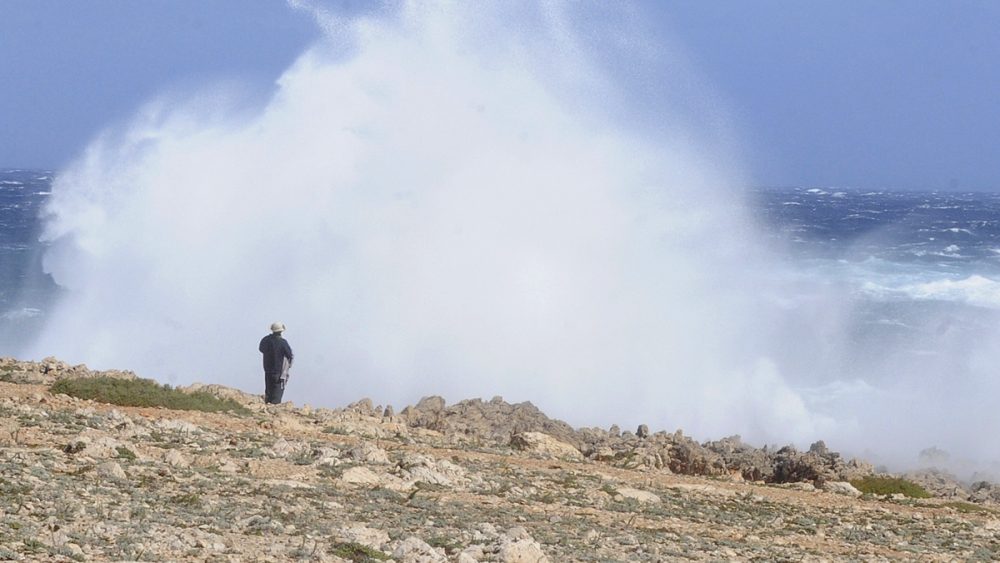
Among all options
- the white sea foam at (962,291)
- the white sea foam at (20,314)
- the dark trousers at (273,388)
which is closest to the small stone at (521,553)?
the dark trousers at (273,388)

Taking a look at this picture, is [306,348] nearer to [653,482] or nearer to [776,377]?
[776,377]

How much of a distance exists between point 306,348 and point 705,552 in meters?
25.2

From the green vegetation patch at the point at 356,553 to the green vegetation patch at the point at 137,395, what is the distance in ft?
26.4

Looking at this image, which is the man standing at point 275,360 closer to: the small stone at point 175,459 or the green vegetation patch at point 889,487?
the small stone at point 175,459

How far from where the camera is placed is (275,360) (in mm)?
18844

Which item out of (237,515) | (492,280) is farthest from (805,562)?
(492,280)

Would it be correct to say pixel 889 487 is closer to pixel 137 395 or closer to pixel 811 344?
pixel 137 395

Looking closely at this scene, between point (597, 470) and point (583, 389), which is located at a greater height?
point (583, 389)

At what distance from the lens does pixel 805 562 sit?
11.6m

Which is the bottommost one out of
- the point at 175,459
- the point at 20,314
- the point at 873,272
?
the point at 175,459

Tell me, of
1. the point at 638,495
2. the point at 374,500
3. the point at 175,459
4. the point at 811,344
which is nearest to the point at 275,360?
the point at 175,459

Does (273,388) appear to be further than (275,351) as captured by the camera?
Yes

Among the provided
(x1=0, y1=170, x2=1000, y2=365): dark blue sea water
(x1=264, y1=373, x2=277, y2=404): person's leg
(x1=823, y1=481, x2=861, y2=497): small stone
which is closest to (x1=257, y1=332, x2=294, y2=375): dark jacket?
(x1=264, y1=373, x2=277, y2=404): person's leg

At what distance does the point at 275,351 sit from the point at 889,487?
937 centimetres
